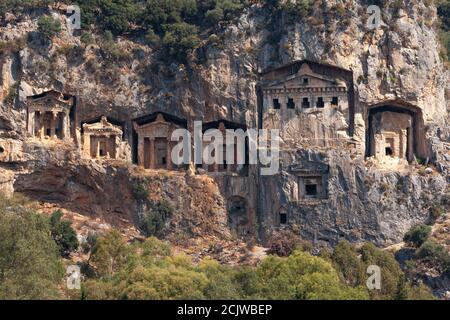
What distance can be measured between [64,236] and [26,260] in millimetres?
12078

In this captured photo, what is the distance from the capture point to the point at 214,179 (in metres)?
82.6

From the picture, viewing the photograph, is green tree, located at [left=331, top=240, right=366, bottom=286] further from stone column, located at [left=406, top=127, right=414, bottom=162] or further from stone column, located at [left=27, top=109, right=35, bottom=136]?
stone column, located at [left=27, top=109, right=35, bottom=136]

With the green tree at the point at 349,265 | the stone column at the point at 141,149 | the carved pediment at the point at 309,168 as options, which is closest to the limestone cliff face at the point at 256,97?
the carved pediment at the point at 309,168

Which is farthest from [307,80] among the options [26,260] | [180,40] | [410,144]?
[26,260]

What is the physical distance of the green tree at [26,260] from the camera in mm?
63247

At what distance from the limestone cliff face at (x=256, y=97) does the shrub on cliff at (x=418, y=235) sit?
116 centimetres

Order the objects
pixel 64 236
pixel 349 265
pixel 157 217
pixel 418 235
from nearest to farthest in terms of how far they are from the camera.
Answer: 1. pixel 349 265
2. pixel 418 235
3. pixel 64 236
4. pixel 157 217

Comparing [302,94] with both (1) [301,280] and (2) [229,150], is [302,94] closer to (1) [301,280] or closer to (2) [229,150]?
(2) [229,150]

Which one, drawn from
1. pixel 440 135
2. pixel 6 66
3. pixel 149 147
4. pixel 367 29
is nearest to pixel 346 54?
pixel 367 29

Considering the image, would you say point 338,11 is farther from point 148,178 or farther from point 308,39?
point 148,178

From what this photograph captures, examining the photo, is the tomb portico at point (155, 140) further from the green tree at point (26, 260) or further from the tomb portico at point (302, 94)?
the green tree at point (26, 260)

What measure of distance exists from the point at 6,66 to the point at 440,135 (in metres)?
24.5

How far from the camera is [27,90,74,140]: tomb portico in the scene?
3260 inches

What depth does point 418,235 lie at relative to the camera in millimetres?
78375
